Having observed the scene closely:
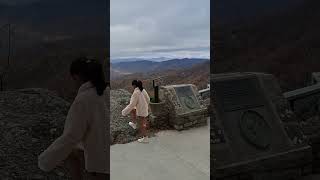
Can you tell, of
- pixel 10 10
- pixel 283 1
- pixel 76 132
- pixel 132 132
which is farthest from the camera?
pixel 132 132

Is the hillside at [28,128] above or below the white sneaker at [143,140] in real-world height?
above

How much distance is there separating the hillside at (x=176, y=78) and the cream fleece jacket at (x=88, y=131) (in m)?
6.38

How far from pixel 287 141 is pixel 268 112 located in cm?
29

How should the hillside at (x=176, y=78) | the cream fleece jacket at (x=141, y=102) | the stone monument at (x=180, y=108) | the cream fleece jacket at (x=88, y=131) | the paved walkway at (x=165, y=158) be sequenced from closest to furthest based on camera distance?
the cream fleece jacket at (x=88, y=131), the paved walkway at (x=165, y=158), the cream fleece jacket at (x=141, y=102), the stone monument at (x=180, y=108), the hillside at (x=176, y=78)

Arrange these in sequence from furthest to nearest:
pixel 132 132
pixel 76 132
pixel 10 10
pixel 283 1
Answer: pixel 132 132 < pixel 283 1 < pixel 10 10 < pixel 76 132

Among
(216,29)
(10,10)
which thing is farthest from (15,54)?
(216,29)

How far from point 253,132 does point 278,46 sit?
73cm

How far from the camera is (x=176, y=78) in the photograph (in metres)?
11.8

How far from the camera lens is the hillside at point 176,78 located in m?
10.1

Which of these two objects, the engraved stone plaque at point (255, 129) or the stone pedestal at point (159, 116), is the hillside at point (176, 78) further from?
the engraved stone plaque at point (255, 129)

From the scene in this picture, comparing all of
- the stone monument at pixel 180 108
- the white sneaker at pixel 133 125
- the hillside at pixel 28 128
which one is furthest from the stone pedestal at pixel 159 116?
the hillside at pixel 28 128

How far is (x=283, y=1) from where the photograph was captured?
3264 mm

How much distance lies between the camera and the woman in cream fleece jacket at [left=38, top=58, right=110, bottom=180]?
2227mm

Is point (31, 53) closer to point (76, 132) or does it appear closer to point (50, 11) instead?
point (50, 11)
